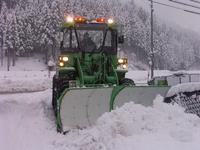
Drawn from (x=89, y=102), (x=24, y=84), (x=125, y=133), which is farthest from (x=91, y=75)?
(x=24, y=84)

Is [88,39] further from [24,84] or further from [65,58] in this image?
[24,84]

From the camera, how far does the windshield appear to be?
12891 mm

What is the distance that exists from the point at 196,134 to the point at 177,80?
10058 millimetres

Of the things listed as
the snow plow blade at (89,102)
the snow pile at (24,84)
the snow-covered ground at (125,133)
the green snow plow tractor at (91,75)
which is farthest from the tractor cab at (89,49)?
the snow pile at (24,84)

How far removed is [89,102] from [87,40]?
299 centimetres

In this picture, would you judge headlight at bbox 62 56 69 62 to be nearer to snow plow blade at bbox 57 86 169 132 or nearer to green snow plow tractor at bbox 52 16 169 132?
green snow plow tractor at bbox 52 16 169 132

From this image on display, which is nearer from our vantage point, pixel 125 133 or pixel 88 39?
pixel 125 133

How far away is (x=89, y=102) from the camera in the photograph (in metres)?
10.5

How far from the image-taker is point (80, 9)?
9119cm

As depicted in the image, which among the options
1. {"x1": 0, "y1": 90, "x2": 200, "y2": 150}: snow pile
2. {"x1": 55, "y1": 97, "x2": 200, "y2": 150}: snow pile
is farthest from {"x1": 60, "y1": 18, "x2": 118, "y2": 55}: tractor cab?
{"x1": 55, "y1": 97, "x2": 200, "y2": 150}: snow pile

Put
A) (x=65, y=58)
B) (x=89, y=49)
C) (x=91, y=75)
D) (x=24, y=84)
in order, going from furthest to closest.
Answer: (x=24, y=84) < (x=89, y=49) < (x=65, y=58) < (x=91, y=75)

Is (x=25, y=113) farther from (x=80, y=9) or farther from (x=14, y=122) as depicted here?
(x=80, y=9)

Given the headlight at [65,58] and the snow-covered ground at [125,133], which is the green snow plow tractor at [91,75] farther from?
the snow-covered ground at [125,133]

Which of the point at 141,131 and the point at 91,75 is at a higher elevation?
the point at 91,75
